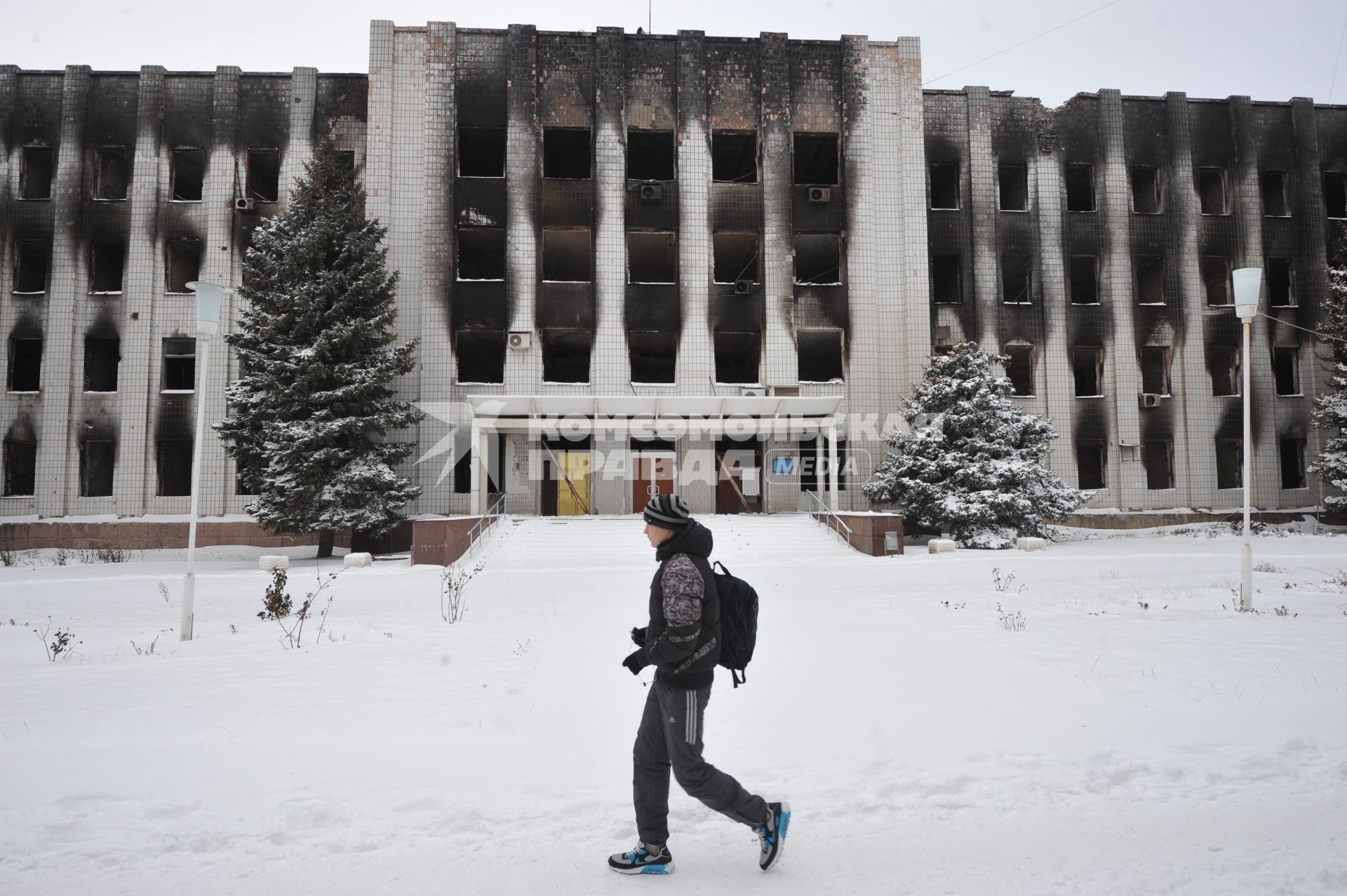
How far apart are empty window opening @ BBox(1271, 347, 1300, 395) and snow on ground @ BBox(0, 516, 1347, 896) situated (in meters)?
22.9

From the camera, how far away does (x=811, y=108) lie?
26453 millimetres

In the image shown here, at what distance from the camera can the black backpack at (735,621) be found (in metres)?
3.79

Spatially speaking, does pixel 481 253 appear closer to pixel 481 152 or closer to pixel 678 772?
pixel 481 152

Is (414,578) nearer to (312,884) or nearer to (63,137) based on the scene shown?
(312,884)

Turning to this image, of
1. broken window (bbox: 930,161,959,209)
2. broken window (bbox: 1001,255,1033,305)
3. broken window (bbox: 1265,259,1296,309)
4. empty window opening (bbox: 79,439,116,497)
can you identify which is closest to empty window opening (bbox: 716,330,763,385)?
broken window (bbox: 930,161,959,209)

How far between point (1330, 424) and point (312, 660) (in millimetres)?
29653

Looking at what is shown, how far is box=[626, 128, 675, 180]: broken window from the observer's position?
1040 inches

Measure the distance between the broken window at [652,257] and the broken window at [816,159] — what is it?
18.5ft

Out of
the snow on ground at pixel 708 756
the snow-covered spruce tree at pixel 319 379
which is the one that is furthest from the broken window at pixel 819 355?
the snow on ground at pixel 708 756

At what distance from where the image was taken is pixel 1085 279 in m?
29.0

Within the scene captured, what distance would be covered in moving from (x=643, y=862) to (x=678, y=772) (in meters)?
0.46

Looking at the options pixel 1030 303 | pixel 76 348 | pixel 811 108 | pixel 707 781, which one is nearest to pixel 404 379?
pixel 76 348

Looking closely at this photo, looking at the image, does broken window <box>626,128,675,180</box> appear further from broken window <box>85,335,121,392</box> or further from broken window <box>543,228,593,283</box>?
broken window <box>85,335,121,392</box>

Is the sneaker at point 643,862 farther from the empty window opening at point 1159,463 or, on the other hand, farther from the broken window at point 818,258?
the empty window opening at point 1159,463
